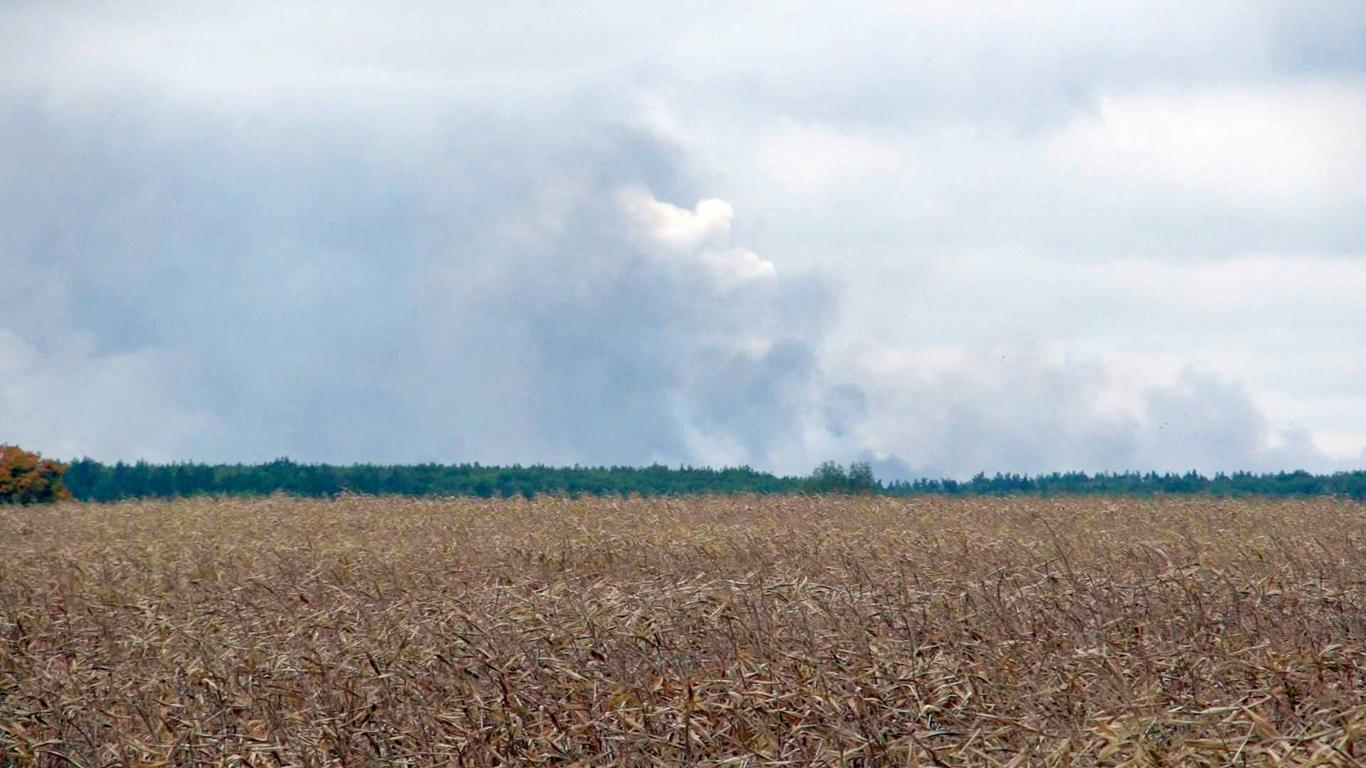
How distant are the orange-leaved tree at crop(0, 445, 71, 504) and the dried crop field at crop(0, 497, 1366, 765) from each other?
85.1 feet

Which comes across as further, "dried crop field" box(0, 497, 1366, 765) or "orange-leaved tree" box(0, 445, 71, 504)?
"orange-leaved tree" box(0, 445, 71, 504)

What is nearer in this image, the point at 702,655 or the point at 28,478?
the point at 702,655

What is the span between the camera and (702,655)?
8203mm

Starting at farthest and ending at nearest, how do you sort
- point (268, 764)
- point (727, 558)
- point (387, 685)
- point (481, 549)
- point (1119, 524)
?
1. point (1119, 524)
2. point (481, 549)
3. point (727, 558)
4. point (387, 685)
5. point (268, 764)

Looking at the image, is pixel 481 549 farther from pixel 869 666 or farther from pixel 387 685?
pixel 869 666

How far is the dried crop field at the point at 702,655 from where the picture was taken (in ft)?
20.2

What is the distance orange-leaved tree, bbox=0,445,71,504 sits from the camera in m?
38.2

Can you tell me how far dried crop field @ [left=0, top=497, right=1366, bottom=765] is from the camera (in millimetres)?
6148

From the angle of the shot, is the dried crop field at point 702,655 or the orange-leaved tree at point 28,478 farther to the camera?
the orange-leaved tree at point 28,478

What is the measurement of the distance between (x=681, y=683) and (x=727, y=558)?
22.3ft

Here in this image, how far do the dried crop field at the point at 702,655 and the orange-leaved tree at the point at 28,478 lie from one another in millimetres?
25946

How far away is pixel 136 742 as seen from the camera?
21.5 ft

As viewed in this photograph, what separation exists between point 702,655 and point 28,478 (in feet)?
120

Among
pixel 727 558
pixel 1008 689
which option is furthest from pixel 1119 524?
pixel 1008 689
